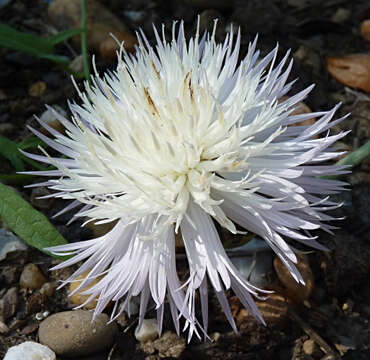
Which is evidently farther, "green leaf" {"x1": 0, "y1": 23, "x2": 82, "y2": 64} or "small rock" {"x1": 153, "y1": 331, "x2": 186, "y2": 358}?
"green leaf" {"x1": 0, "y1": 23, "x2": 82, "y2": 64}

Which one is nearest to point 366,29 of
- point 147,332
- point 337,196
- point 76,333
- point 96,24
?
point 337,196

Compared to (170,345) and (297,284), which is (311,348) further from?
(170,345)

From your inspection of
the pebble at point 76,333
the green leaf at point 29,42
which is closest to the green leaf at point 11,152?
the green leaf at point 29,42

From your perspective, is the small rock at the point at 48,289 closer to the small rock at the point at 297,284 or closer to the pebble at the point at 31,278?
the pebble at the point at 31,278

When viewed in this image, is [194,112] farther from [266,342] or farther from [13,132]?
[13,132]

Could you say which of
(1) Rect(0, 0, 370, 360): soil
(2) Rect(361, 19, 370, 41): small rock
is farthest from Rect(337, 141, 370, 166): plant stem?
(2) Rect(361, 19, 370, 41): small rock

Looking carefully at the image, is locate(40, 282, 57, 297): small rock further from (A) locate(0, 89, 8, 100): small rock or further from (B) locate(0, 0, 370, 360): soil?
(A) locate(0, 89, 8, 100): small rock

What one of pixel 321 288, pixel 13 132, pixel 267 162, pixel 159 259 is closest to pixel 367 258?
pixel 321 288
